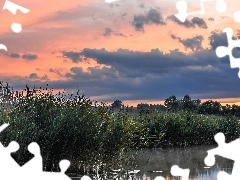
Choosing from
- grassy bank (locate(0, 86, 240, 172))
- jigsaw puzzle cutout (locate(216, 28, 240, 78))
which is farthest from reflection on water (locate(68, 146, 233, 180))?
jigsaw puzzle cutout (locate(216, 28, 240, 78))

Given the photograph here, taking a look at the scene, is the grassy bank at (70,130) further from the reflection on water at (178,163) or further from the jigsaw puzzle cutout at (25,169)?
the jigsaw puzzle cutout at (25,169)

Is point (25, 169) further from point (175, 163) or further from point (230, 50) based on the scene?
point (175, 163)

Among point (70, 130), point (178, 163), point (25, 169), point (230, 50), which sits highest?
point (230, 50)

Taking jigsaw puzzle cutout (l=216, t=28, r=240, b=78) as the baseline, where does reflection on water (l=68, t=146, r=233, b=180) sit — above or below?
below

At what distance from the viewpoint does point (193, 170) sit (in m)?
13.2

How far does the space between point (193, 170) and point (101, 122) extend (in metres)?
3.00

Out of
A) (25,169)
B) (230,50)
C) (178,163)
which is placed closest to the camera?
(230,50)

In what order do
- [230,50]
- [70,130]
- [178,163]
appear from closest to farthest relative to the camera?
[230,50] < [70,130] < [178,163]

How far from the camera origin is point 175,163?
15406mm

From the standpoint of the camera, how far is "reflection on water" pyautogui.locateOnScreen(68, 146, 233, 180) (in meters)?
12.0

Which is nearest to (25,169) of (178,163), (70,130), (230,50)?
(230,50)

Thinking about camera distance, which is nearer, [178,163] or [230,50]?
[230,50]

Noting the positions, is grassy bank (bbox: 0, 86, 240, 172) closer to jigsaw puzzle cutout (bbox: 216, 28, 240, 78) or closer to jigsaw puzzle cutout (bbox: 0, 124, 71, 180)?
jigsaw puzzle cutout (bbox: 0, 124, 71, 180)

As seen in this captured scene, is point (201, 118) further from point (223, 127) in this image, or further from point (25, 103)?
point (25, 103)
